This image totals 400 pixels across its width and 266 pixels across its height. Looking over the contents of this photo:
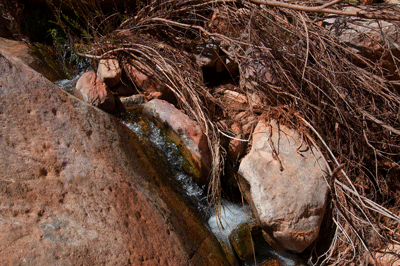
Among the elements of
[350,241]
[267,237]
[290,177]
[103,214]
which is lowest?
[267,237]

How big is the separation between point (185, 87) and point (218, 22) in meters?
1.21

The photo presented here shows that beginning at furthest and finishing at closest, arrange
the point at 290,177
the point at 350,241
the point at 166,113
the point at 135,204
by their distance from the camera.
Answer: the point at 166,113, the point at 290,177, the point at 350,241, the point at 135,204

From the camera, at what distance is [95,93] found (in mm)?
2781

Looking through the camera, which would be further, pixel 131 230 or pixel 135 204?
pixel 135 204

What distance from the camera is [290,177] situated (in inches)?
101

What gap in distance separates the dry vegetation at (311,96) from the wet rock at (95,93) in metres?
0.48

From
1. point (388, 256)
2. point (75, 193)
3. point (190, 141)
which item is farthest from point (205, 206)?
point (388, 256)

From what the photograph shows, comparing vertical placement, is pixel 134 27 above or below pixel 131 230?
above

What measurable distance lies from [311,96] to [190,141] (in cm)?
138

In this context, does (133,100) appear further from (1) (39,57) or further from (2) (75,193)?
(2) (75,193)

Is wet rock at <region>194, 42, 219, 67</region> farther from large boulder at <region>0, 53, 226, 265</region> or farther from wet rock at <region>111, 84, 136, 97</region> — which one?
large boulder at <region>0, 53, 226, 265</region>

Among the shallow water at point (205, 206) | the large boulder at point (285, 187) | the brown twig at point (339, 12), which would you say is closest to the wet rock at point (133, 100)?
the shallow water at point (205, 206)

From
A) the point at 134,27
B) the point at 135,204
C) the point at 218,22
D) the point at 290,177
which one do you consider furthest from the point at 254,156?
the point at 134,27

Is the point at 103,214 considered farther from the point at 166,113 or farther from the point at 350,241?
the point at 350,241
